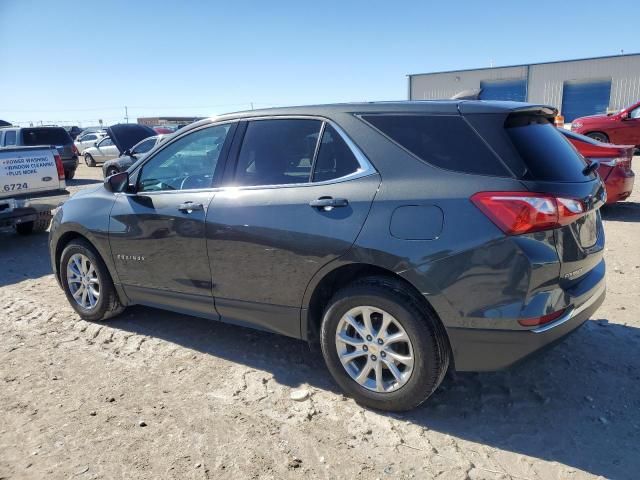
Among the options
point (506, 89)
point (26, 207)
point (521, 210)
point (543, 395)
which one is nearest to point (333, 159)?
point (521, 210)

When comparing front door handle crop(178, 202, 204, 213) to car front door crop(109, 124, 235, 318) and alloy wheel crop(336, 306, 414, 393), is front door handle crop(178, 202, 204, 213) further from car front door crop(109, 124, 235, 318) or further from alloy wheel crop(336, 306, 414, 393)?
alloy wheel crop(336, 306, 414, 393)

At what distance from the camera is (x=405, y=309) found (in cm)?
281

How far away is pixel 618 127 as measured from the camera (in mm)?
14703

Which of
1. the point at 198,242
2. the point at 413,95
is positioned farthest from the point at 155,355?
the point at 413,95

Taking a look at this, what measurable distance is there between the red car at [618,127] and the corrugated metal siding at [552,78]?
72.0ft

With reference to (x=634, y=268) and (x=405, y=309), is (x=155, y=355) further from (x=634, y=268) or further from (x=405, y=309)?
(x=634, y=268)

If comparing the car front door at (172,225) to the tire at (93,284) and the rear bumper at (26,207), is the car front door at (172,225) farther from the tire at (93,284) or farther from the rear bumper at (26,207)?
the rear bumper at (26,207)

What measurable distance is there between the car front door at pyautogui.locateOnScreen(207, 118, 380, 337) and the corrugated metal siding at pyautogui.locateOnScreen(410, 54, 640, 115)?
3633cm

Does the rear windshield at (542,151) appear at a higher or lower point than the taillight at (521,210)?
higher

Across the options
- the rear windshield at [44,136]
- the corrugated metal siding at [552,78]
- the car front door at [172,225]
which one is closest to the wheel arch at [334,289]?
the car front door at [172,225]

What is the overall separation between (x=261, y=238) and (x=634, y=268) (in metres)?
4.37

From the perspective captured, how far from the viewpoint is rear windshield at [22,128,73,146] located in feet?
47.5

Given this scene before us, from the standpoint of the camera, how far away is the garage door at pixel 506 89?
41281mm

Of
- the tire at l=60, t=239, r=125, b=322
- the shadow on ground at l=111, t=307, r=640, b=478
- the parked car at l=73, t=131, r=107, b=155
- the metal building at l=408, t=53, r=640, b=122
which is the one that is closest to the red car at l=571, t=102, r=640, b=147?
the shadow on ground at l=111, t=307, r=640, b=478
